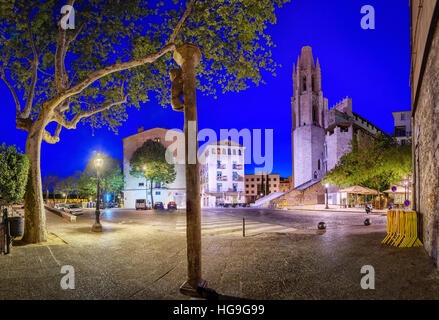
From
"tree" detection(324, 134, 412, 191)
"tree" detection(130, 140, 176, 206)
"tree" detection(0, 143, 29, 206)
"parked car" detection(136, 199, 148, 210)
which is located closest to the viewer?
"tree" detection(0, 143, 29, 206)

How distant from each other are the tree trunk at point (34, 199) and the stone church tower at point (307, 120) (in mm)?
58477

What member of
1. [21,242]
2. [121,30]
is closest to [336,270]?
[21,242]

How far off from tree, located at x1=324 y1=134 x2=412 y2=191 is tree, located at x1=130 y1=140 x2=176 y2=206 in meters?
26.0

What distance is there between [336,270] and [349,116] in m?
78.3

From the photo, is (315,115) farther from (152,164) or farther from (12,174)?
(12,174)

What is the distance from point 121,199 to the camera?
213ft

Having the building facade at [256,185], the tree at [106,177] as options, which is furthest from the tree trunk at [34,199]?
the building facade at [256,185]

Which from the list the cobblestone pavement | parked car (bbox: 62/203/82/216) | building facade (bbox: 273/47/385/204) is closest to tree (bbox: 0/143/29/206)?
the cobblestone pavement

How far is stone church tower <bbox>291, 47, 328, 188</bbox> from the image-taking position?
6288 centimetres

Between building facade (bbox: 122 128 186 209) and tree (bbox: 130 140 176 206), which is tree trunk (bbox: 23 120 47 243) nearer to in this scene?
tree (bbox: 130 140 176 206)

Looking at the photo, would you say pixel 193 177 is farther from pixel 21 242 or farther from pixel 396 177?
pixel 396 177

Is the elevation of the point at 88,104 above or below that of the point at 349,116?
below

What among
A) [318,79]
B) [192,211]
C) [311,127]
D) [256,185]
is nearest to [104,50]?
[192,211]

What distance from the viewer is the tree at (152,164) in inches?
1668
